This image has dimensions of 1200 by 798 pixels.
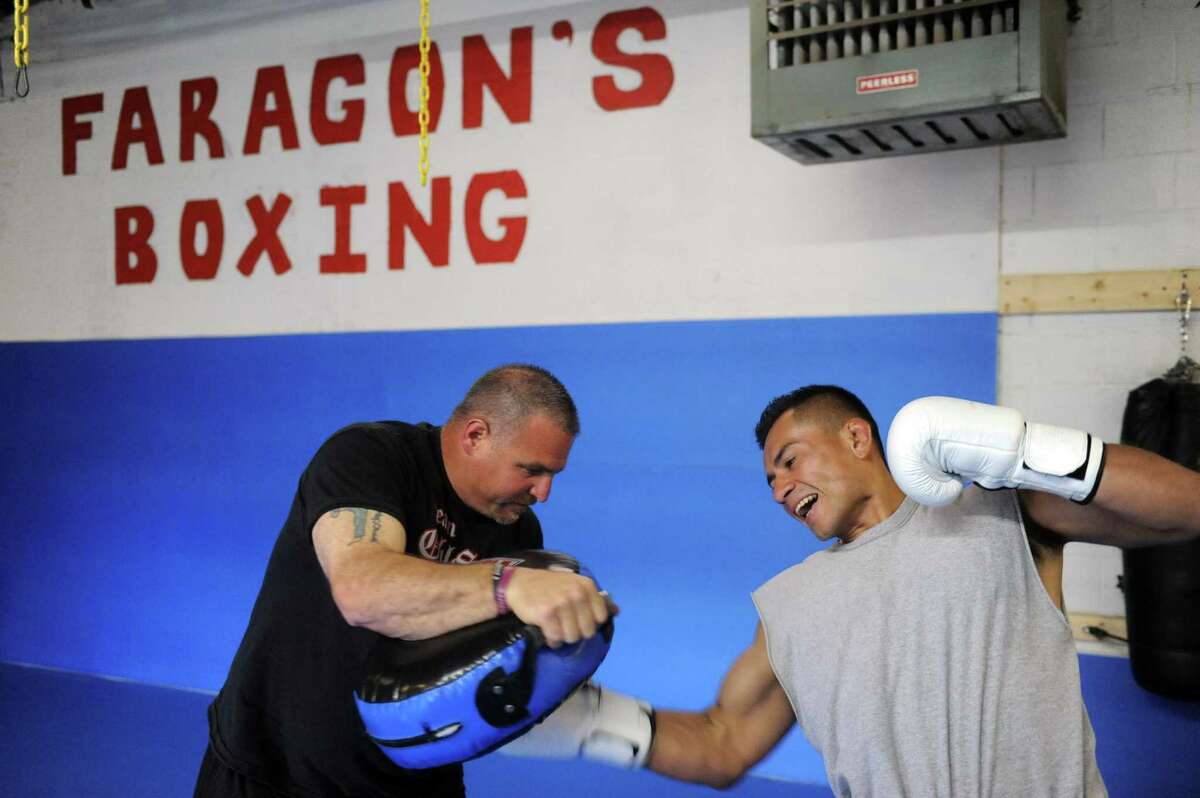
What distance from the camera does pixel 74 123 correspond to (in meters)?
5.52

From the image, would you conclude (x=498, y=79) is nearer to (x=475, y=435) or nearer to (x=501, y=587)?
(x=475, y=435)

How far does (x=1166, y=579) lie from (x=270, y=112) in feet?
13.3

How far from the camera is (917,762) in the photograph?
1641 millimetres

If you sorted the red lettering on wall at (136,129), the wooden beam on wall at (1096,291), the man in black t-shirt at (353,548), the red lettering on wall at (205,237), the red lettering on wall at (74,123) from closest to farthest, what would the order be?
the man in black t-shirt at (353,548) → the wooden beam on wall at (1096,291) → the red lettering on wall at (205,237) → the red lettering on wall at (136,129) → the red lettering on wall at (74,123)

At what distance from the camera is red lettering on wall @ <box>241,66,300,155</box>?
16.2 feet

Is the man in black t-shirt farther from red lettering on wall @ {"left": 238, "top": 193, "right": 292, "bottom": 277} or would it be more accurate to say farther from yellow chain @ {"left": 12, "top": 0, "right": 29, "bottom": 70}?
red lettering on wall @ {"left": 238, "top": 193, "right": 292, "bottom": 277}

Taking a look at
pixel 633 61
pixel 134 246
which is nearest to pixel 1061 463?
pixel 633 61

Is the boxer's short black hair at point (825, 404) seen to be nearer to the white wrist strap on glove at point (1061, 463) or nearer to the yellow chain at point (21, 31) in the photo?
the white wrist strap on glove at point (1061, 463)

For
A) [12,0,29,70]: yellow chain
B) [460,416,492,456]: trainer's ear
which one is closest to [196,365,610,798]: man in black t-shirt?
[460,416,492,456]: trainer's ear

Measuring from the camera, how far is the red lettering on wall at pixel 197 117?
5133 millimetres

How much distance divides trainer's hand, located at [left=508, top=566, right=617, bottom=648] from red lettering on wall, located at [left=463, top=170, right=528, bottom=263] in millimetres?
→ 2907

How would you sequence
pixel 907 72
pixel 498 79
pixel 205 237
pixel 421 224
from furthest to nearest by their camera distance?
1. pixel 205 237
2. pixel 421 224
3. pixel 498 79
4. pixel 907 72

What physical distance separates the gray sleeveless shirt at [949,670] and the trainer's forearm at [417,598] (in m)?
0.56

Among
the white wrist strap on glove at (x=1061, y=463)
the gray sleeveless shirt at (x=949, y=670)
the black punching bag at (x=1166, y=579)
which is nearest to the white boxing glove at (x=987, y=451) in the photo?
the white wrist strap on glove at (x=1061, y=463)
